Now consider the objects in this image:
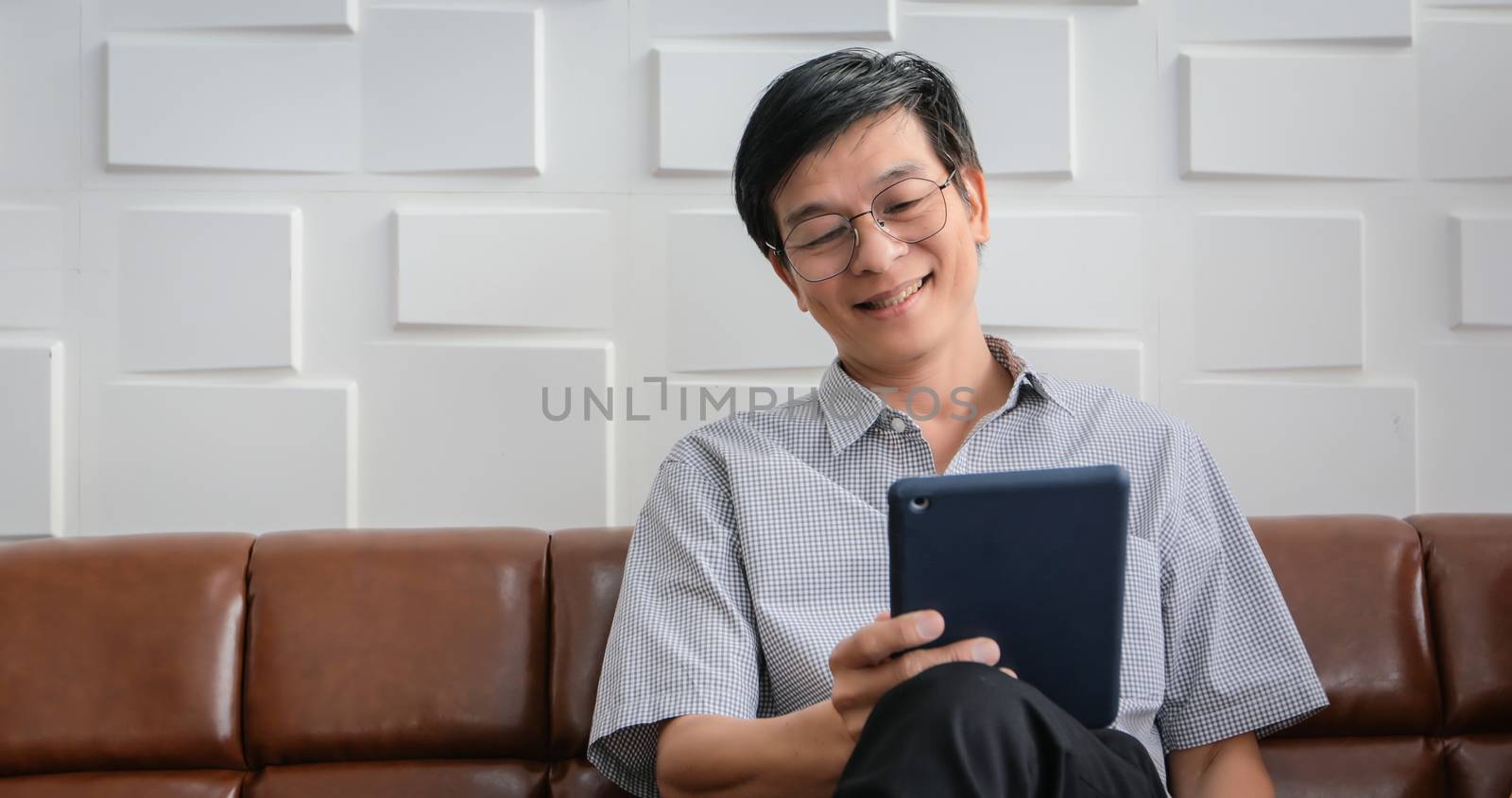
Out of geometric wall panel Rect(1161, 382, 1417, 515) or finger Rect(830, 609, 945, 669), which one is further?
geometric wall panel Rect(1161, 382, 1417, 515)

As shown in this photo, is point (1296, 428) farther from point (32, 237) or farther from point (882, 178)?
point (32, 237)

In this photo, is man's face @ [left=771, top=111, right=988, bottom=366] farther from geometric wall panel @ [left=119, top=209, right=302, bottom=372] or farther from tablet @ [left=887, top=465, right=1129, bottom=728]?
geometric wall panel @ [left=119, top=209, right=302, bottom=372]

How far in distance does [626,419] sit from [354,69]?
76cm

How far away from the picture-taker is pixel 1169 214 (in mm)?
2023

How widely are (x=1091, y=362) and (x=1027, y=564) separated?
1.08 meters

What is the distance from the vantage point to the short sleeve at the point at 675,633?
1.33m

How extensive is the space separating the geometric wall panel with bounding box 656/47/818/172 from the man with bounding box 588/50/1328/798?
48cm

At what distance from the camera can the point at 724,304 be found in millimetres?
1992

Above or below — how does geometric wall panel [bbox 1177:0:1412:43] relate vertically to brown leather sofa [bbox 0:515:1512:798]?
above

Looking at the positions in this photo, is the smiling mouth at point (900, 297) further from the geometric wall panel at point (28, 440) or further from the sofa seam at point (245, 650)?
the geometric wall panel at point (28, 440)

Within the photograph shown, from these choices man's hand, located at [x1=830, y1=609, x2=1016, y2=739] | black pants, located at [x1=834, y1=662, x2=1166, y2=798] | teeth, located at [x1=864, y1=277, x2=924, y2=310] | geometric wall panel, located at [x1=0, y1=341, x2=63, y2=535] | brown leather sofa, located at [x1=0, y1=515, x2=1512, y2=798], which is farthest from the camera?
geometric wall panel, located at [x1=0, y1=341, x2=63, y2=535]

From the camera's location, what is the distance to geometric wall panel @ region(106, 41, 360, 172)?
1966 mm

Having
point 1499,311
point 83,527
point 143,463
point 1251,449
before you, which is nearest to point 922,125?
point 1251,449

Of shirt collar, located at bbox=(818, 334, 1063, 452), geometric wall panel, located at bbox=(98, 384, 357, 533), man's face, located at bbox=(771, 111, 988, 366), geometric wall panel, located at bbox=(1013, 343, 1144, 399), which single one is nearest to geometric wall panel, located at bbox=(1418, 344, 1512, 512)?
geometric wall panel, located at bbox=(1013, 343, 1144, 399)
